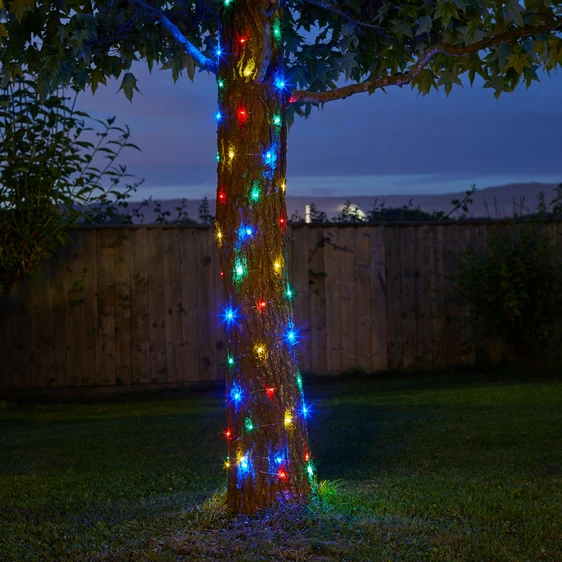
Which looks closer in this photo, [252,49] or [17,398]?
[252,49]

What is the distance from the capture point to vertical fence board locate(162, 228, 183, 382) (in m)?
10.6

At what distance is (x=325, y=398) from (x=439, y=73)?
4.83 m

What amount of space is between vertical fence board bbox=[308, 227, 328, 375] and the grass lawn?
149 cm

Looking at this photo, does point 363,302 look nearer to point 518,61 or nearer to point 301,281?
point 301,281

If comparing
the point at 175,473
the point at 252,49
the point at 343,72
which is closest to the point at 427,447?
the point at 175,473

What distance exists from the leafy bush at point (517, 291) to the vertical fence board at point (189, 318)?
3433mm

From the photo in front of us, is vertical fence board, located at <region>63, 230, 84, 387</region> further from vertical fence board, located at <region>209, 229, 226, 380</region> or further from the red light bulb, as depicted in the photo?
the red light bulb

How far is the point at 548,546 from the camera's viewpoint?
4012 mm

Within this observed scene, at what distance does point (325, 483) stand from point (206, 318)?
599 cm

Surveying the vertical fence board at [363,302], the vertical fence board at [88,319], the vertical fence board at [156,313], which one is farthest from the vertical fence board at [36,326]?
the vertical fence board at [363,302]

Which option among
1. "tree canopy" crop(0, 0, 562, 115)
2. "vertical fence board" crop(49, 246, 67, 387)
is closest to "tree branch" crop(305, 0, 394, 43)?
"tree canopy" crop(0, 0, 562, 115)

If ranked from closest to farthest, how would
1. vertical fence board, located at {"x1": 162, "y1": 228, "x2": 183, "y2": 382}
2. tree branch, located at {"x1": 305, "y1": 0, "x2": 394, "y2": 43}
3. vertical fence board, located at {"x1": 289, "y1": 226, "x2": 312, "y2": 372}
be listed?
tree branch, located at {"x1": 305, "y1": 0, "x2": 394, "y2": 43} → vertical fence board, located at {"x1": 162, "y1": 228, "x2": 183, "y2": 382} → vertical fence board, located at {"x1": 289, "y1": 226, "x2": 312, "y2": 372}

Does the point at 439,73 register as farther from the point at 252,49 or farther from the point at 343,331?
the point at 343,331

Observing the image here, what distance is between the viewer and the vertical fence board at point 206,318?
1069 cm
